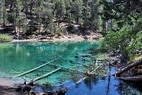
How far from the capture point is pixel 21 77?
81.6ft

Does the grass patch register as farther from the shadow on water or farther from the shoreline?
the shadow on water

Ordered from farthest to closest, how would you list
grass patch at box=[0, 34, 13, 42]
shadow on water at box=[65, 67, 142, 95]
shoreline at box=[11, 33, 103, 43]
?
1. shoreline at box=[11, 33, 103, 43]
2. grass patch at box=[0, 34, 13, 42]
3. shadow on water at box=[65, 67, 142, 95]

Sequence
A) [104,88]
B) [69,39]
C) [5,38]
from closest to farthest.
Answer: [104,88], [5,38], [69,39]

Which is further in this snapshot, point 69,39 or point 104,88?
point 69,39

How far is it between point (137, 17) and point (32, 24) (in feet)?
223

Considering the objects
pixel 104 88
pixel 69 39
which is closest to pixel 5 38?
pixel 69 39

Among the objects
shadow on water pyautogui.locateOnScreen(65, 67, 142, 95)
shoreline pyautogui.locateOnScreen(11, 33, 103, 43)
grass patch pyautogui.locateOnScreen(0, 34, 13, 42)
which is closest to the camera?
shadow on water pyautogui.locateOnScreen(65, 67, 142, 95)

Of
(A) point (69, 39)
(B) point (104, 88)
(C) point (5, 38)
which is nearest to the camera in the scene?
(B) point (104, 88)

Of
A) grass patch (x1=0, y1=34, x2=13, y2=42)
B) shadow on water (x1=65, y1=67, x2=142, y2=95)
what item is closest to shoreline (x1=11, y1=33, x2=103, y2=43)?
grass patch (x1=0, y1=34, x2=13, y2=42)

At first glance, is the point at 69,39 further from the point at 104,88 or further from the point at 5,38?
the point at 104,88

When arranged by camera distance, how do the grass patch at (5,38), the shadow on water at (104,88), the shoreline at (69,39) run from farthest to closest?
1. the shoreline at (69,39)
2. the grass patch at (5,38)
3. the shadow on water at (104,88)

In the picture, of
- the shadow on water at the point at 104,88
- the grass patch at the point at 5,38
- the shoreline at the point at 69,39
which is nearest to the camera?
the shadow on water at the point at 104,88

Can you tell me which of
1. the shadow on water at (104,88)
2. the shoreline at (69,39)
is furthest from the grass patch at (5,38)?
the shadow on water at (104,88)

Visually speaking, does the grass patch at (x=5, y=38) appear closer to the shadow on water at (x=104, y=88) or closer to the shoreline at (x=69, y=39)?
the shoreline at (x=69, y=39)
